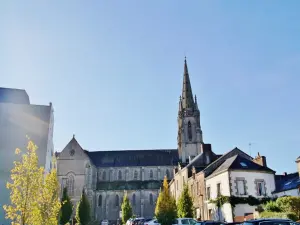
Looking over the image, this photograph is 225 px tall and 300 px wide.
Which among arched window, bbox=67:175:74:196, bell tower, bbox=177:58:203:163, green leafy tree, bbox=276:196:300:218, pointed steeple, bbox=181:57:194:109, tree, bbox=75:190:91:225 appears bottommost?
tree, bbox=75:190:91:225

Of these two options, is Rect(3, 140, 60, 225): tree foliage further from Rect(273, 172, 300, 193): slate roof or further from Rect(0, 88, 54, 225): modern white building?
Rect(0, 88, 54, 225): modern white building

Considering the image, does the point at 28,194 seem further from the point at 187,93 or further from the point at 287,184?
the point at 187,93

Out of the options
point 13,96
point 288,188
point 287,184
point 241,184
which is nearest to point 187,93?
point 13,96

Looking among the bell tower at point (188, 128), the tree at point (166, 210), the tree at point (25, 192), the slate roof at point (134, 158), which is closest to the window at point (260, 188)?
the tree at point (166, 210)

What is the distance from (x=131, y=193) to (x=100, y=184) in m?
7.18

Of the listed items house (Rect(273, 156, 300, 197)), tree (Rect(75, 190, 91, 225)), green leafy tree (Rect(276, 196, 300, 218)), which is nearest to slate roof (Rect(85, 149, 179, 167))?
tree (Rect(75, 190, 91, 225))

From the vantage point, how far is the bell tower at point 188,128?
65125 mm

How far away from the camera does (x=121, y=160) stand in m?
70.9

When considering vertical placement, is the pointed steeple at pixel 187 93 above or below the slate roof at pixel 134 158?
above

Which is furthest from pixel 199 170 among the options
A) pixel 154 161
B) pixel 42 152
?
pixel 154 161

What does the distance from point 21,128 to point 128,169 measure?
32.2m

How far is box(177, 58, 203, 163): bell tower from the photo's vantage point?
65125 mm

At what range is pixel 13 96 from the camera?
44750 mm

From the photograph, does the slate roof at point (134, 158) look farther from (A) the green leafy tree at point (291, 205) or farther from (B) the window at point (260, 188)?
(A) the green leafy tree at point (291, 205)
